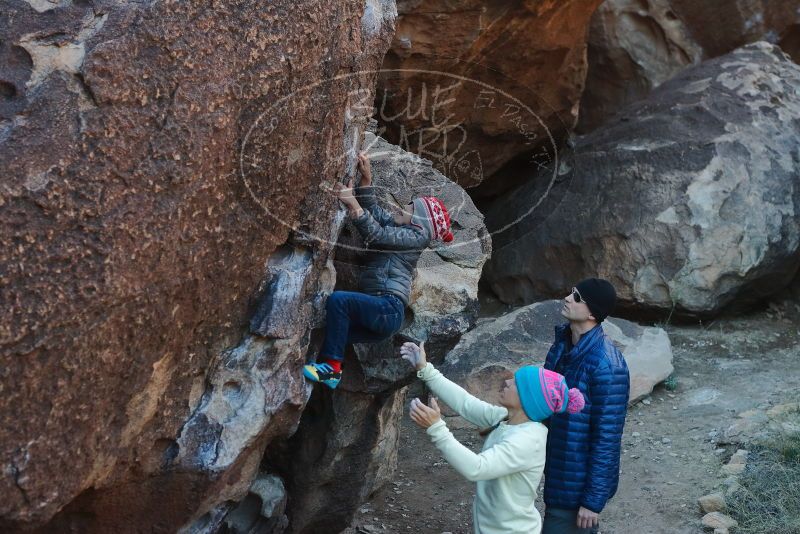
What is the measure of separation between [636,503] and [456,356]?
5.12ft

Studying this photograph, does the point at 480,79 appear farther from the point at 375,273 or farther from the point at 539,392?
the point at 539,392

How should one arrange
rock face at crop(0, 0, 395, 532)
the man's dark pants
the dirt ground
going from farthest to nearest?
the dirt ground → the man's dark pants → rock face at crop(0, 0, 395, 532)

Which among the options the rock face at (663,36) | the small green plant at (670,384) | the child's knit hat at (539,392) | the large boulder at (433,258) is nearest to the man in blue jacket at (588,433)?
the child's knit hat at (539,392)

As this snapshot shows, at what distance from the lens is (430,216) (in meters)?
4.04

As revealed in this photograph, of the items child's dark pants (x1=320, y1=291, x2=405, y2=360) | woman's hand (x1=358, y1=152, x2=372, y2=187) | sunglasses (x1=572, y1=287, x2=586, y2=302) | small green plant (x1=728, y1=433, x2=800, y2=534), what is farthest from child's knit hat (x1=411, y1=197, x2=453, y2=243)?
small green plant (x1=728, y1=433, x2=800, y2=534)

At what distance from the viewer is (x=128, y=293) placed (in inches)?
118

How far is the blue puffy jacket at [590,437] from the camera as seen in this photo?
3639 millimetres

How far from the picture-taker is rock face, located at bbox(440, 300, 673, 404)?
6078mm

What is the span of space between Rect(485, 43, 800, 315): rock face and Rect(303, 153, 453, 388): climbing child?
3.59m

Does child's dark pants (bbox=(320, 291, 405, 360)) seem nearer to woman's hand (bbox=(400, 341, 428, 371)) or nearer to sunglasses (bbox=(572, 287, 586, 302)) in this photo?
woman's hand (bbox=(400, 341, 428, 371))

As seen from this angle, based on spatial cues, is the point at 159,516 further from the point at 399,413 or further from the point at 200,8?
the point at 399,413

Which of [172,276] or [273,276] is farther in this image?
[273,276]

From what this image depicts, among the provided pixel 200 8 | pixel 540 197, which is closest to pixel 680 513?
pixel 200 8

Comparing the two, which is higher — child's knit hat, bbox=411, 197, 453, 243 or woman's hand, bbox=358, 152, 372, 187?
woman's hand, bbox=358, 152, 372, 187
